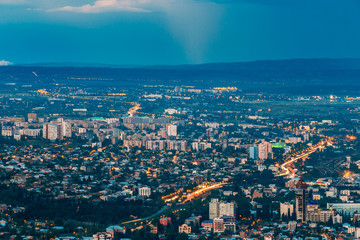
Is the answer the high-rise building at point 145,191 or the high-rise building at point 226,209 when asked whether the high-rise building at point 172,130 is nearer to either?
the high-rise building at point 145,191

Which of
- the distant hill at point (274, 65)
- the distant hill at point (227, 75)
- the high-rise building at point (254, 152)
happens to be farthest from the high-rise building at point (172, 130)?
the distant hill at point (274, 65)

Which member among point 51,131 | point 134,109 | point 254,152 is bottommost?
point 254,152

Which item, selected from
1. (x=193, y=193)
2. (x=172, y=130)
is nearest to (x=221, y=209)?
(x=193, y=193)

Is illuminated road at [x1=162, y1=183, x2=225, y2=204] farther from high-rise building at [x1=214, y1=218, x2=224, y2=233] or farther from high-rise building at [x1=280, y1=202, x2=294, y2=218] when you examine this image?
high-rise building at [x1=214, y1=218, x2=224, y2=233]

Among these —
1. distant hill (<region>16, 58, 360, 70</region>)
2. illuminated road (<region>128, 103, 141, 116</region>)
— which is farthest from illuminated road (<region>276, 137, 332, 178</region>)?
distant hill (<region>16, 58, 360, 70</region>)

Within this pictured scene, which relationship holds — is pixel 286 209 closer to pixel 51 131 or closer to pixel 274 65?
pixel 51 131

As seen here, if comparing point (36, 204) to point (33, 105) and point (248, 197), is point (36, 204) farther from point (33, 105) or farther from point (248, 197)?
point (33, 105)

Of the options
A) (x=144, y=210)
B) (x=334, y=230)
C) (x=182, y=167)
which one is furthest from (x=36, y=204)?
(x=182, y=167)
